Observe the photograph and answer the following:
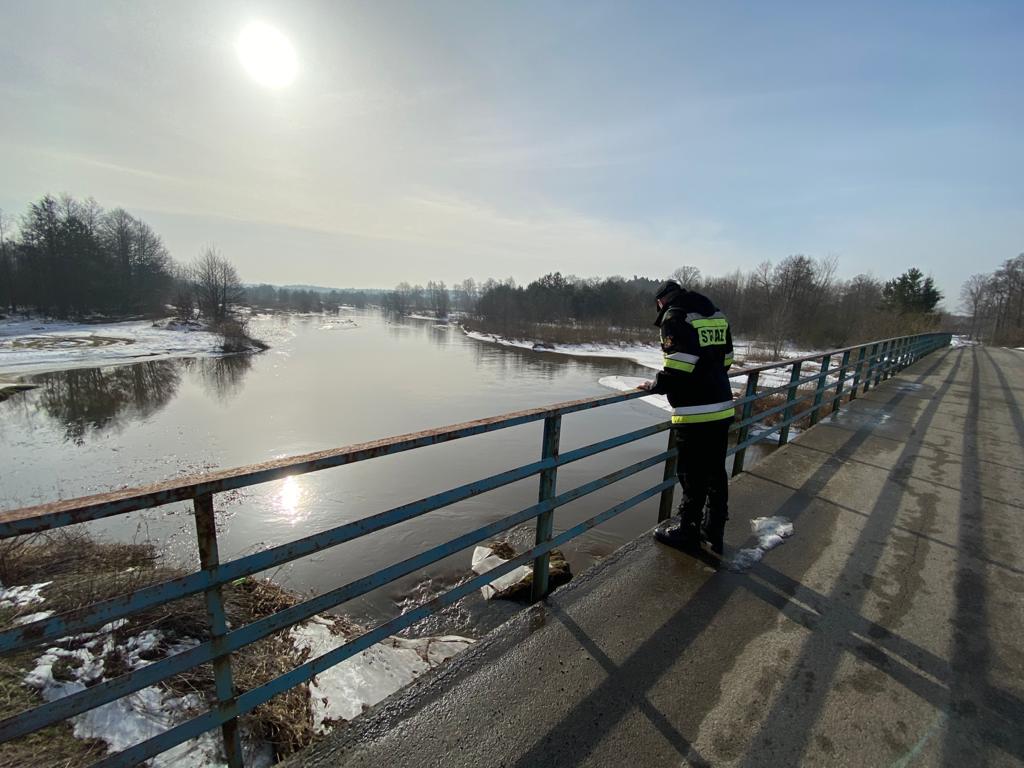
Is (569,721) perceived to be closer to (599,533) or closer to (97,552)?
(599,533)

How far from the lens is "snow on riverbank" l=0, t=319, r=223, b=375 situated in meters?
25.5

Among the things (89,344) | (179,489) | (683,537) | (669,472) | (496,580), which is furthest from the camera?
(89,344)

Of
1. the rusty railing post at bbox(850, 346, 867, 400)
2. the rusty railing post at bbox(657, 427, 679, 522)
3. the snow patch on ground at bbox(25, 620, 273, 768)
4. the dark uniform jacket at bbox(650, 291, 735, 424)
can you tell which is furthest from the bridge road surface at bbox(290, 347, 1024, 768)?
the rusty railing post at bbox(850, 346, 867, 400)

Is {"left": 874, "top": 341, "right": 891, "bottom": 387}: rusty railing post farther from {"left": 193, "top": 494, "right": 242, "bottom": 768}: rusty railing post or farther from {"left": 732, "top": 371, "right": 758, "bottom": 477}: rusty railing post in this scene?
{"left": 193, "top": 494, "right": 242, "bottom": 768}: rusty railing post

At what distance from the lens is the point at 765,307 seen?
48.6 meters

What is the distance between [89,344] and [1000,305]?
326 feet

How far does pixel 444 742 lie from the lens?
180 centimetres

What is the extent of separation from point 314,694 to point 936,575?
14.0 ft

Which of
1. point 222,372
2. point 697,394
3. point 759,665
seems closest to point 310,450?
point 697,394

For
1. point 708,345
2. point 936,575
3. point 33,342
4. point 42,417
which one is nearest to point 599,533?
point 936,575

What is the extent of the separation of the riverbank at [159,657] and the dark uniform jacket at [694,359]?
231cm

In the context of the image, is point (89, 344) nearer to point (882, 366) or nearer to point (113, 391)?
point (113, 391)

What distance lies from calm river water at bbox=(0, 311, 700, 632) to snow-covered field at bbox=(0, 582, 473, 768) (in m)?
1.27

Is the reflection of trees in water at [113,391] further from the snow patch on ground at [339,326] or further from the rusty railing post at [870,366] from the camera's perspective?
the snow patch on ground at [339,326]
